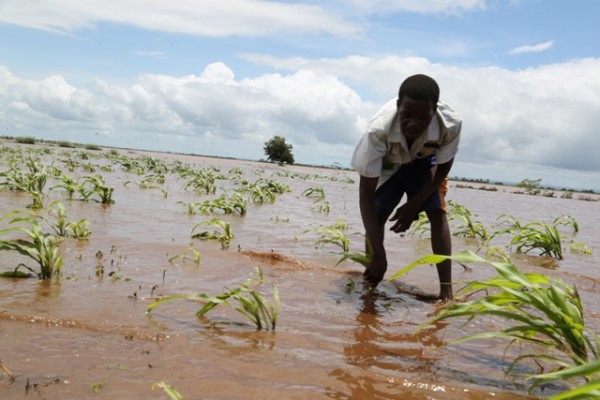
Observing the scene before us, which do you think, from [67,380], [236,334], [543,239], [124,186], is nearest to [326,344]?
[236,334]

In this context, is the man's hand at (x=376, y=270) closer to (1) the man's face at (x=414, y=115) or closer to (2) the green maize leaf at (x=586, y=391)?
(1) the man's face at (x=414, y=115)

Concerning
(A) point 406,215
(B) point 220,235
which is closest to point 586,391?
(A) point 406,215

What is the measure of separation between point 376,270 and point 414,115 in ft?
3.48

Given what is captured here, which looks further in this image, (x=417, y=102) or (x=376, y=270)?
(x=376, y=270)

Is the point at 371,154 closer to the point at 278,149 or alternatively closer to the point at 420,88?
the point at 420,88

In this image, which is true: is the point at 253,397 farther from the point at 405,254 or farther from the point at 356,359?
the point at 405,254

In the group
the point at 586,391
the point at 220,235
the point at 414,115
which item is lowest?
the point at 220,235

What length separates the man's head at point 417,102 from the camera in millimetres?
2949

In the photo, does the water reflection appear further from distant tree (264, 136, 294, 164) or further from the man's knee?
distant tree (264, 136, 294, 164)

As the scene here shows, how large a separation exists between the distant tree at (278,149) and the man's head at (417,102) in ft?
122

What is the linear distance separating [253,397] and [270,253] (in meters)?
2.58

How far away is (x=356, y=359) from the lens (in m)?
2.17

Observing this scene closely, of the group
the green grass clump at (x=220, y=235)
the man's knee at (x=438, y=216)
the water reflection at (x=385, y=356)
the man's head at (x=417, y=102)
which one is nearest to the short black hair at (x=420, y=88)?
the man's head at (x=417, y=102)

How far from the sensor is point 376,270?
3426 mm
